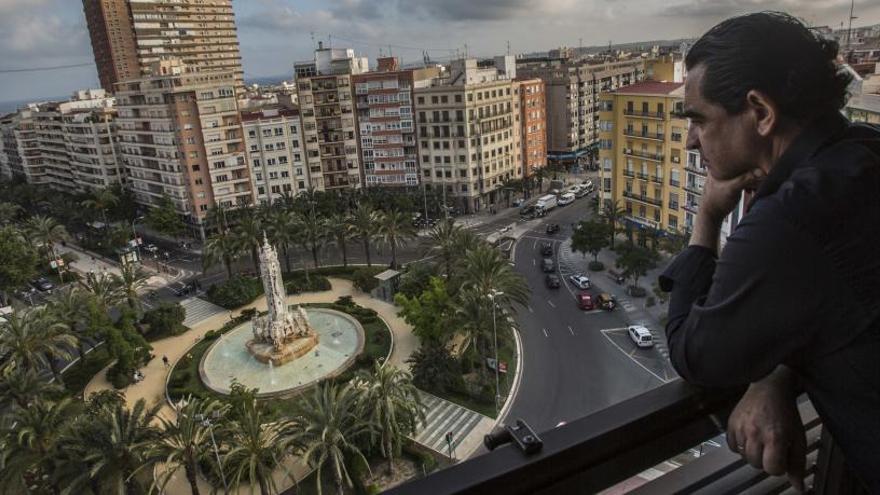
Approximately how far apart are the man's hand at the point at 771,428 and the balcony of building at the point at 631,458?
0.49ft

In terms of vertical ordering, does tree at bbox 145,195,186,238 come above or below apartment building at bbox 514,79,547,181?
below

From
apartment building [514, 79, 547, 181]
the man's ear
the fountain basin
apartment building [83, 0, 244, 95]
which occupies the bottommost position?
the fountain basin

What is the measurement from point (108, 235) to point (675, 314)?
59.7 meters

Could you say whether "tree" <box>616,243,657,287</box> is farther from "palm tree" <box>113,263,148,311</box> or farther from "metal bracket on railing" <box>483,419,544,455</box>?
"metal bracket on railing" <box>483,419,544,455</box>

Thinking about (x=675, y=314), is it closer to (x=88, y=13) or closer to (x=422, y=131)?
(x=422, y=131)

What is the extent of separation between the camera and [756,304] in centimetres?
198

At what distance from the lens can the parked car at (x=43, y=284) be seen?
1912 inches

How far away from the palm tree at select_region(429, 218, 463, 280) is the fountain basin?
637 centimetres

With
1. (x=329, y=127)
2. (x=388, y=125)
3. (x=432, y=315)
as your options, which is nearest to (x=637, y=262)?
(x=432, y=315)

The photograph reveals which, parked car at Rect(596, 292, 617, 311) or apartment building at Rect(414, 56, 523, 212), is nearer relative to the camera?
parked car at Rect(596, 292, 617, 311)

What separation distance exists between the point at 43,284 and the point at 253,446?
132ft

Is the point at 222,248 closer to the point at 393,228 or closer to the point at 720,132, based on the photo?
the point at 393,228

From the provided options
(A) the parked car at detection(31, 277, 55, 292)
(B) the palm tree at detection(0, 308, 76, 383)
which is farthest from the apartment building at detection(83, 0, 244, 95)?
(B) the palm tree at detection(0, 308, 76, 383)

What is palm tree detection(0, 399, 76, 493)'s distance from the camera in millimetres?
19781
